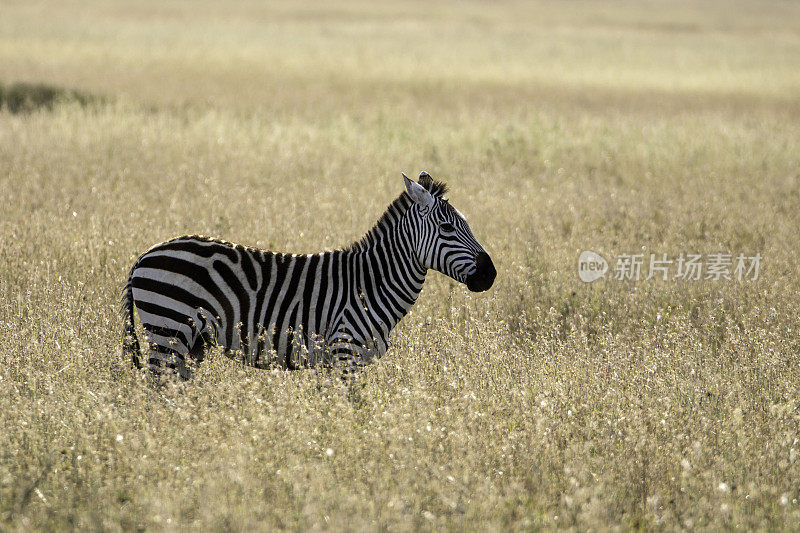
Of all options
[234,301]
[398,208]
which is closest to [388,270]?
[398,208]

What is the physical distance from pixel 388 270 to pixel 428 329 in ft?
4.43

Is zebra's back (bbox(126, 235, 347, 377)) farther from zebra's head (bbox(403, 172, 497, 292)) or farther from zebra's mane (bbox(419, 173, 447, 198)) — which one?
zebra's mane (bbox(419, 173, 447, 198))

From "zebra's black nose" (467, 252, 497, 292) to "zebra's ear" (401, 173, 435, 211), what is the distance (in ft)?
1.81

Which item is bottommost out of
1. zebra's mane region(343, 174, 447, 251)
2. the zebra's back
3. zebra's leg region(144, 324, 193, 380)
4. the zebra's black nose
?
zebra's leg region(144, 324, 193, 380)

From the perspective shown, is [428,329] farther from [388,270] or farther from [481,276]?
[481,276]

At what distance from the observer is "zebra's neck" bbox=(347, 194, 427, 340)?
17.7ft

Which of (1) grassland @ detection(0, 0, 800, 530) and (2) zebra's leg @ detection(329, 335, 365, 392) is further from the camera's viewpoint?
(2) zebra's leg @ detection(329, 335, 365, 392)

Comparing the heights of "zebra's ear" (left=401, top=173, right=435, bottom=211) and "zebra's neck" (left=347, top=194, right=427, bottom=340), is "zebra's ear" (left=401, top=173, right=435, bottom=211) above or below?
above

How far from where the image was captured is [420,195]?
5.35 metres

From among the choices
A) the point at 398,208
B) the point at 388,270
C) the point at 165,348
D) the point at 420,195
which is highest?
the point at 420,195

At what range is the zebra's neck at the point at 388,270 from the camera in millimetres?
5383

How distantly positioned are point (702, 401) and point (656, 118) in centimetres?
1638

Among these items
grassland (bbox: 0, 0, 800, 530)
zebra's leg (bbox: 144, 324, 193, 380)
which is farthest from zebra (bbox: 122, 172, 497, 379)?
grassland (bbox: 0, 0, 800, 530)

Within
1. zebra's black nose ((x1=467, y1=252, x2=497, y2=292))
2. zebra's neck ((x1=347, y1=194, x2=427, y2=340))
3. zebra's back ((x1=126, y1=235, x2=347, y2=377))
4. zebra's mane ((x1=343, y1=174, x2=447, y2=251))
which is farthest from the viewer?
zebra's mane ((x1=343, y1=174, x2=447, y2=251))
